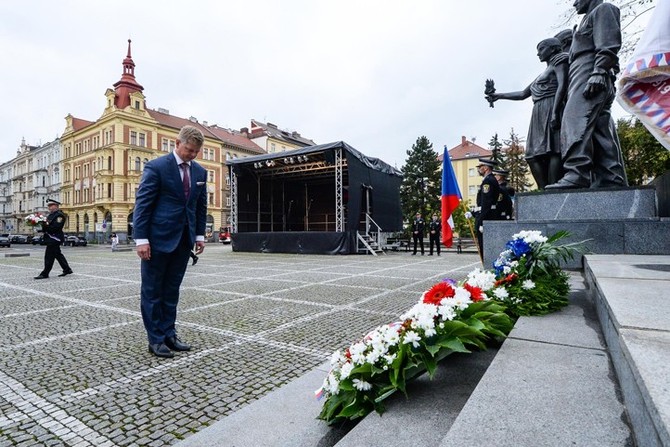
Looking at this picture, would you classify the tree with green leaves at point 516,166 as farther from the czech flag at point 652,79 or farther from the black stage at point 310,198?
the czech flag at point 652,79

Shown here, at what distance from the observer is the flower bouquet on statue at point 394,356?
149 cm

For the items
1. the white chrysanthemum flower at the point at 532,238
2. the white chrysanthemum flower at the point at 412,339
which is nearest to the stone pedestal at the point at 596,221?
the white chrysanthemum flower at the point at 532,238

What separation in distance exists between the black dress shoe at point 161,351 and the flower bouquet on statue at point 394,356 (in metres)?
1.74

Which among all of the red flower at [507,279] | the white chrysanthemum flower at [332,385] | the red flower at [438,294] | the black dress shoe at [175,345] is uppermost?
the red flower at [438,294]

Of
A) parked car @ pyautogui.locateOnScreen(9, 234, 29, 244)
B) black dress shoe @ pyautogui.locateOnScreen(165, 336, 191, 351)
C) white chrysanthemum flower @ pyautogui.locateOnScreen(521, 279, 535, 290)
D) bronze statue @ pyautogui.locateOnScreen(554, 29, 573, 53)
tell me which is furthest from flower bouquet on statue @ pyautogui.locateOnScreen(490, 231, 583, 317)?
parked car @ pyautogui.locateOnScreen(9, 234, 29, 244)

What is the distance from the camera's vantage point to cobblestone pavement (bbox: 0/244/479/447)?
1.93m

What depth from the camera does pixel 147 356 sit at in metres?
2.93

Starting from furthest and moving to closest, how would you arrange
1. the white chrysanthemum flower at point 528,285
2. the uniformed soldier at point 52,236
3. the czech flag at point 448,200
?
the uniformed soldier at point 52,236 → the czech flag at point 448,200 → the white chrysanthemum flower at point 528,285

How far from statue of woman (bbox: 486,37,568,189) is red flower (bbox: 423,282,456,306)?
4.71 metres

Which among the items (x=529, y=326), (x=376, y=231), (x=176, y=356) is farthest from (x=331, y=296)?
(x=376, y=231)

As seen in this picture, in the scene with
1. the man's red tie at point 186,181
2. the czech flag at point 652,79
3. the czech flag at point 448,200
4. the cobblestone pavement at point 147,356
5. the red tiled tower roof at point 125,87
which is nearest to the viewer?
the cobblestone pavement at point 147,356

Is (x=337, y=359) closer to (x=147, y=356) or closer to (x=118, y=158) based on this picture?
(x=147, y=356)

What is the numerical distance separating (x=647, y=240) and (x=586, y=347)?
3381 millimetres

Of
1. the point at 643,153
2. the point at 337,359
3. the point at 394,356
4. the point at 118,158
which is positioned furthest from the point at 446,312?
the point at 118,158
